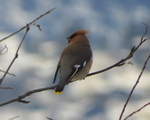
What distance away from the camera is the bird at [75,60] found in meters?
3.85

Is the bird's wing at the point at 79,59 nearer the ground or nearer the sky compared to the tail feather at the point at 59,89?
nearer the sky

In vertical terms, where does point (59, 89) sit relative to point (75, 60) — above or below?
below

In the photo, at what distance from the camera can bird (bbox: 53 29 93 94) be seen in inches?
151

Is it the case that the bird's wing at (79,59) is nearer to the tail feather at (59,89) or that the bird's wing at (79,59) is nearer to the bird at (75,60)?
the bird at (75,60)

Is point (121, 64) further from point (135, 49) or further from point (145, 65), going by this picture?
point (145, 65)

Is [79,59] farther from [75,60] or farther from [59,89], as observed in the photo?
[59,89]

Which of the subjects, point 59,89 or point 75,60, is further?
point 75,60

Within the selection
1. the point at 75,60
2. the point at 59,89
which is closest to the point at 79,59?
the point at 75,60

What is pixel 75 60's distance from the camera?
4.11 m

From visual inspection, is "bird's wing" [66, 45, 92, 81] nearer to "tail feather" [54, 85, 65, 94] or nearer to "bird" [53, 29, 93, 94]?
"bird" [53, 29, 93, 94]

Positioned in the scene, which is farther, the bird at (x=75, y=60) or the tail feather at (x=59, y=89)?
the bird at (x=75, y=60)

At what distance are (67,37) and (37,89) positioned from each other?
2.54 m

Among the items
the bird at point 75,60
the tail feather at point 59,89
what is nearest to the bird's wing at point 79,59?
the bird at point 75,60

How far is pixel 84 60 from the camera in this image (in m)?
4.18
